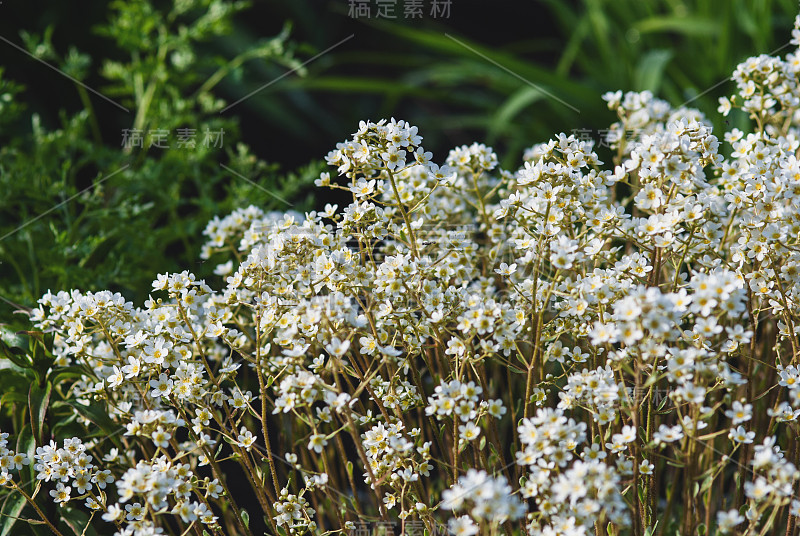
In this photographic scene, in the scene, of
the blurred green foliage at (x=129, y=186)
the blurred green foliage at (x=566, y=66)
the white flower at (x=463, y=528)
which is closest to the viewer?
the white flower at (x=463, y=528)

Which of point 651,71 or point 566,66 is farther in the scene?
point 566,66

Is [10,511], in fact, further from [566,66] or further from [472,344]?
[566,66]

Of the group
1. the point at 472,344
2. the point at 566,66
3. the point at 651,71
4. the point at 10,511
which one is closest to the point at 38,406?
the point at 10,511

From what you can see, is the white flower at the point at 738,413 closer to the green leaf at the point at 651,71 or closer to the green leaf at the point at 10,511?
the green leaf at the point at 10,511

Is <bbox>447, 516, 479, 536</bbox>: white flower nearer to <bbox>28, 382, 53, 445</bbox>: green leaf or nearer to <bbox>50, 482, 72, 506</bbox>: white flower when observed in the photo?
<bbox>50, 482, 72, 506</bbox>: white flower

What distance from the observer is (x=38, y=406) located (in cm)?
146

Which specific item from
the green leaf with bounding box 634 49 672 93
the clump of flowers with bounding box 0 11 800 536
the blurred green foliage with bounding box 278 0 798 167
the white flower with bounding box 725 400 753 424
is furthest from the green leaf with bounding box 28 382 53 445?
the green leaf with bounding box 634 49 672 93

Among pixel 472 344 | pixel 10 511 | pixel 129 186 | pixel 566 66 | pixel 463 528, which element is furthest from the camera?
pixel 566 66

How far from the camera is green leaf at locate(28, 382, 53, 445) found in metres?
1.43

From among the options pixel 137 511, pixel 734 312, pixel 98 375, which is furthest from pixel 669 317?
pixel 98 375

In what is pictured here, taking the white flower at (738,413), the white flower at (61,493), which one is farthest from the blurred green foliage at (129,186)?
the white flower at (738,413)

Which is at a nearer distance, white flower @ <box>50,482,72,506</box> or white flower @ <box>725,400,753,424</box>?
white flower @ <box>725,400,753,424</box>

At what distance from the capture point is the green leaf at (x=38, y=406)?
143 cm

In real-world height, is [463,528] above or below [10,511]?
below
